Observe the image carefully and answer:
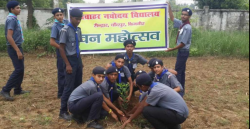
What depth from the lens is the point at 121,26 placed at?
6.34 metres

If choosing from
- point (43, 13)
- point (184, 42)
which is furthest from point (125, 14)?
point (43, 13)

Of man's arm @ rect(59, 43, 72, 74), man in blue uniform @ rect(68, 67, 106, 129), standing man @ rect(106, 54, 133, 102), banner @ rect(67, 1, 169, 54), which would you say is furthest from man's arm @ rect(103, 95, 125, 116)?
banner @ rect(67, 1, 169, 54)

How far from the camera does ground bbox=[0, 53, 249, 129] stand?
372cm

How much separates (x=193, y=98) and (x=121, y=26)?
8.78ft

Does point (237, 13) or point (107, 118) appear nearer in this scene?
point (107, 118)

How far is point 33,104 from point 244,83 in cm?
501

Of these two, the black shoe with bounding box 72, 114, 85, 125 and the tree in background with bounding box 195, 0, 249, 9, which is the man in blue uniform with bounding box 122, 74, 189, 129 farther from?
the tree in background with bounding box 195, 0, 249, 9

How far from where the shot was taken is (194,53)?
9453 mm

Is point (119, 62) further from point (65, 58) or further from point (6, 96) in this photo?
point (6, 96)

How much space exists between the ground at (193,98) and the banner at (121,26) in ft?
3.54

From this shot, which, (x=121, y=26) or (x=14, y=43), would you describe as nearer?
(x=14, y=43)

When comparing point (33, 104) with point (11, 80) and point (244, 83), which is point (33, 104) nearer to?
point (11, 80)

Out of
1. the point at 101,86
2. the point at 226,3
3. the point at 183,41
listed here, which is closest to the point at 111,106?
the point at 101,86

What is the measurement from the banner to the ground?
108cm
